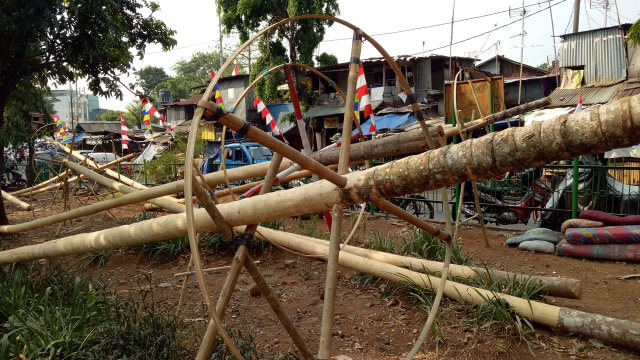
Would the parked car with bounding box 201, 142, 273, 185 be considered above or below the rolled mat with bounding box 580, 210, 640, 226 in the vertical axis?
above

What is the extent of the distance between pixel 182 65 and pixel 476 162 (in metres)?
53.9

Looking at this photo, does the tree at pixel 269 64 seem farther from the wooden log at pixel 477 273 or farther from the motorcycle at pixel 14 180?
the wooden log at pixel 477 273

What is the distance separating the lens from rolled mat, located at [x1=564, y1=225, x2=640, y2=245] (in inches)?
194

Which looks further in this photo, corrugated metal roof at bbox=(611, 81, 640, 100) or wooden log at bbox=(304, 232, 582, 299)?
corrugated metal roof at bbox=(611, 81, 640, 100)

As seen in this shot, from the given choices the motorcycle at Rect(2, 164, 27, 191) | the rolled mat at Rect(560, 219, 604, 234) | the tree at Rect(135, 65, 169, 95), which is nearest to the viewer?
the rolled mat at Rect(560, 219, 604, 234)

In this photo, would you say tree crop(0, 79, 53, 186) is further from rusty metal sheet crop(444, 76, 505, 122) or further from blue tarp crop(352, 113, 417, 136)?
blue tarp crop(352, 113, 417, 136)

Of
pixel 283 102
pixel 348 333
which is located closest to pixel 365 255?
pixel 348 333

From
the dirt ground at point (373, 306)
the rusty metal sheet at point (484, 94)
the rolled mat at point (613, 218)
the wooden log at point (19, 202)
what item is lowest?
the dirt ground at point (373, 306)

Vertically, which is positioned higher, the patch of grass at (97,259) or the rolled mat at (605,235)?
the rolled mat at (605,235)

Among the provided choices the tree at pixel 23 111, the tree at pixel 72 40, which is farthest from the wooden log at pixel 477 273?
the tree at pixel 23 111

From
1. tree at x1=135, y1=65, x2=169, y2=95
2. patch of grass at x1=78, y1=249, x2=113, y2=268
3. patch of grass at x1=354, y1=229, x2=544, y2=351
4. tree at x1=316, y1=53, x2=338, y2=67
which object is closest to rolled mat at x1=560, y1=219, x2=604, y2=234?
patch of grass at x1=354, y1=229, x2=544, y2=351

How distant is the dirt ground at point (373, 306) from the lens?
10.0ft

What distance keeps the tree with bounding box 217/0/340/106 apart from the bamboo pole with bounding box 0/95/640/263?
17.3 m

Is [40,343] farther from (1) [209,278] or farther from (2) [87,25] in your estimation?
(2) [87,25]
